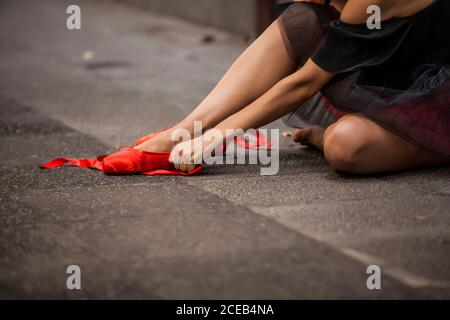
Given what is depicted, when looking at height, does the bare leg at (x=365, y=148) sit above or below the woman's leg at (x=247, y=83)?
below

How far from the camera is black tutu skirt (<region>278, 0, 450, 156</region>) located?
10.8ft

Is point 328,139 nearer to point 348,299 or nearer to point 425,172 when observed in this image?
point 425,172

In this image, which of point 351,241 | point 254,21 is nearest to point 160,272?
point 351,241

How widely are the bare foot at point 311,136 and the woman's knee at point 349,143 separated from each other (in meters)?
0.47

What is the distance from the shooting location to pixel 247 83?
355 centimetres

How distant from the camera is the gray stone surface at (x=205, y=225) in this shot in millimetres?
2307

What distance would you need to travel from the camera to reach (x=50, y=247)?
8.56 feet

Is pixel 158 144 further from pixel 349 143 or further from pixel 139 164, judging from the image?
pixel 349 143

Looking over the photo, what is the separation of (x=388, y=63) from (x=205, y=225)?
46.1 inches
